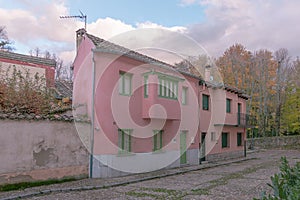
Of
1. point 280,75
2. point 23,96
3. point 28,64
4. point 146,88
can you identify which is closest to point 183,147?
point 146,88

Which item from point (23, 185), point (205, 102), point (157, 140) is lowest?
point (23, 185)

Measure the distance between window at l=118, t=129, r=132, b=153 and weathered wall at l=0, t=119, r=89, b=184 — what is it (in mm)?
1846

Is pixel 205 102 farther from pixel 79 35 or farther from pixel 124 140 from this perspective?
pixel 79 35

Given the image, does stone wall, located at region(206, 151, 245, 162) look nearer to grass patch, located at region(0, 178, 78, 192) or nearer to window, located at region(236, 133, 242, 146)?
window, located at region(236, 133, 242, 146)

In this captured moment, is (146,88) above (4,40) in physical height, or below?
below

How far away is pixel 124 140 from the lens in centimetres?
1395

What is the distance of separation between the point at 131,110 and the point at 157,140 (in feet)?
8.98

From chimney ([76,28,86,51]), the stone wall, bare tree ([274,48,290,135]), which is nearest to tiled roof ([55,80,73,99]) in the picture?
chimney ([76,28,86,51])

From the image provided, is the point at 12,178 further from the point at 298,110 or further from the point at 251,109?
the point at 298,110

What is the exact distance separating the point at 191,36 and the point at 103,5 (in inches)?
259

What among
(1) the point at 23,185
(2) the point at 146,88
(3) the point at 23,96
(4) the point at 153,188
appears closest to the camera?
(1) the point at 23,185

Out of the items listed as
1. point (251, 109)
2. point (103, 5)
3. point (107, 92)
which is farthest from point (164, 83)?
point (251, 109)

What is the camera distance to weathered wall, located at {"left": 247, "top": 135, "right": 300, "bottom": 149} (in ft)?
123

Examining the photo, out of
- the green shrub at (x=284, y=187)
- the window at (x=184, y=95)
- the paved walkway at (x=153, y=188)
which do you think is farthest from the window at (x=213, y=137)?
the green shrub at (x=284, y=187)
